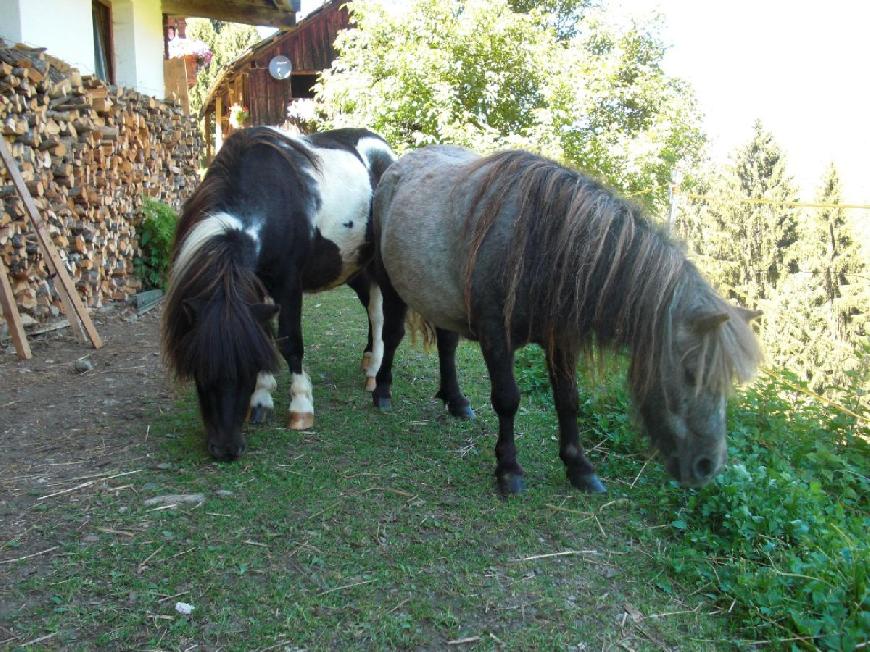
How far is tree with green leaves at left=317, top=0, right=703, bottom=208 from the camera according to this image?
38.3 feet

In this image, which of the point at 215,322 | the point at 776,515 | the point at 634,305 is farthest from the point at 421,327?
the point at 776,515

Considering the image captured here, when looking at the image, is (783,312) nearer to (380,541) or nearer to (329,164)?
(329,164)

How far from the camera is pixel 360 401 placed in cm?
505

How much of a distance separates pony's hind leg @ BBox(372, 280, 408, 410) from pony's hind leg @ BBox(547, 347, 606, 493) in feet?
5.32

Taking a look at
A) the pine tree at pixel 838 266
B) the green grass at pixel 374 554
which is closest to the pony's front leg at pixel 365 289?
the green grass at pixel 374 554

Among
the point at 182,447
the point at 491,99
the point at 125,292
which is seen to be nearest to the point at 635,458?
the point at 182,447

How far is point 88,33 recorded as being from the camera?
25.3 feet

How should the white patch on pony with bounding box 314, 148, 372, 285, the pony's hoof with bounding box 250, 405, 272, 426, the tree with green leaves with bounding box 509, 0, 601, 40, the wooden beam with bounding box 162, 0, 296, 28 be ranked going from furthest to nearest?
the tree with green leaves with bounding box 509, 0, 601, 40
the wooden beam with bounding box 162, 0, 296, 28
the white patch on pony with bounding box 314, 148, 372, 285
the pony's hoof with bounding box 250, 405, 272, 426

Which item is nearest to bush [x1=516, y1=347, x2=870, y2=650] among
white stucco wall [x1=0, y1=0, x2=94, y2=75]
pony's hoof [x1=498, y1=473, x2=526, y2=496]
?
pony's hoof [x1=498, y1=473, x2=526, y2=496]

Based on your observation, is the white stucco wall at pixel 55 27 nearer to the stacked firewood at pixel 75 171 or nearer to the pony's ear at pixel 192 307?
the stacked firewood at pixel 75 171

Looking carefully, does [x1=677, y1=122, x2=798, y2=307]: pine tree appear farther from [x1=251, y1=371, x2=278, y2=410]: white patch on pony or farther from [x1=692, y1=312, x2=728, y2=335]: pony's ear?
[x1=251, y1=371, x2=278, y2=410]: white patch on pony

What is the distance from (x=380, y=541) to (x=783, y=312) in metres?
6.29

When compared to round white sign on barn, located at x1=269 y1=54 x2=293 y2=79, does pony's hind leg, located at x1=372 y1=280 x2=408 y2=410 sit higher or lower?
lower

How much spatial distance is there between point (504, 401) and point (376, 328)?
7.48 feet
